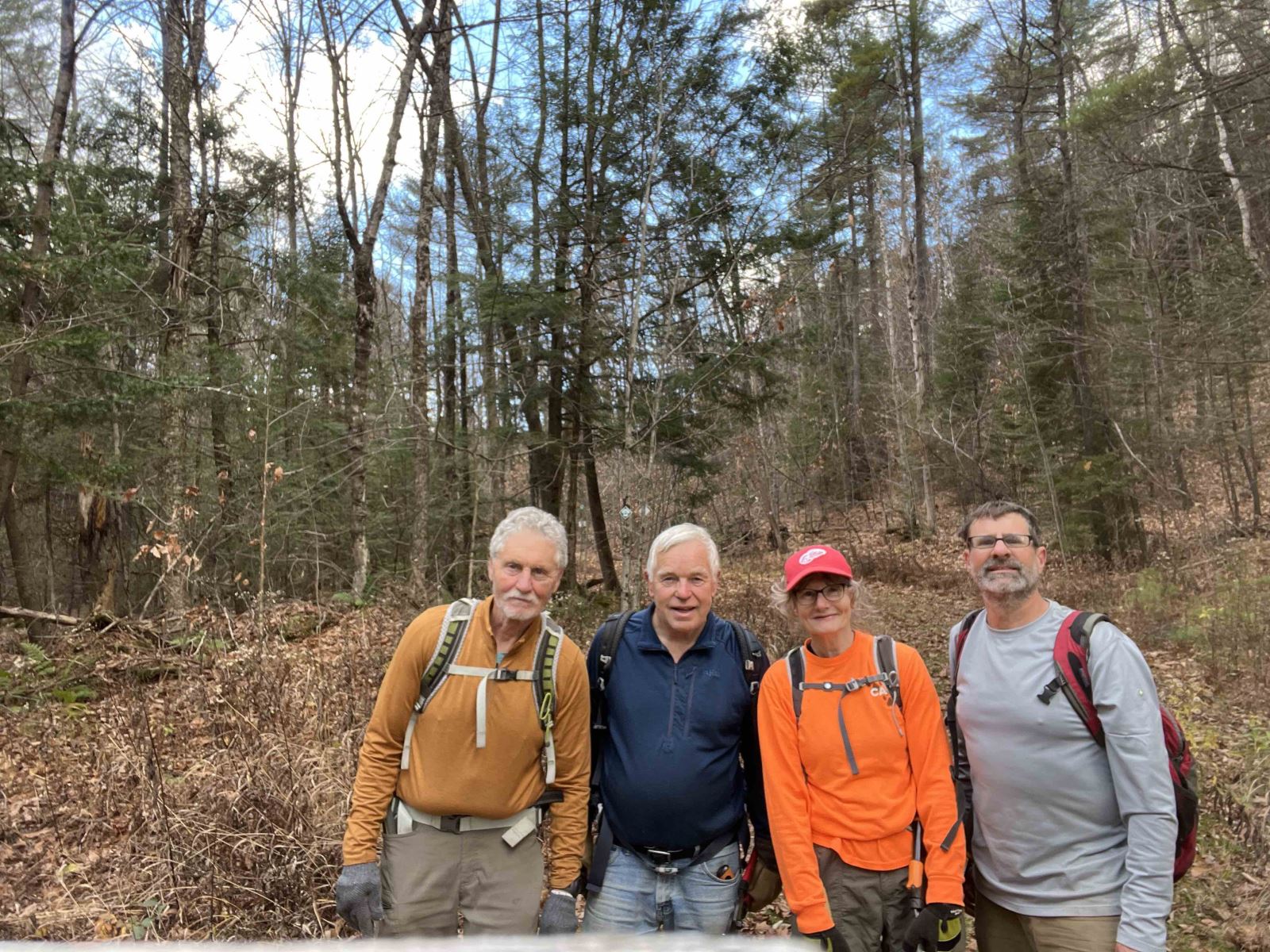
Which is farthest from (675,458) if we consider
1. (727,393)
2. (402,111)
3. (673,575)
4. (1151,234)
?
(1151,234)

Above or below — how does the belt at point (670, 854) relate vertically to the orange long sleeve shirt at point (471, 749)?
below

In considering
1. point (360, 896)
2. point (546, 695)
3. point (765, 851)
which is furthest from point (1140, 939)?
point (360, 896)

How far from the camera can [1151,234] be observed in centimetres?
1661

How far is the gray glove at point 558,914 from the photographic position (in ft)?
8.73

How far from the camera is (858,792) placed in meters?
2.50

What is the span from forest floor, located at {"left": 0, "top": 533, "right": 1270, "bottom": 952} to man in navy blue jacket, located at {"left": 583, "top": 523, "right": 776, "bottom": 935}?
688mm

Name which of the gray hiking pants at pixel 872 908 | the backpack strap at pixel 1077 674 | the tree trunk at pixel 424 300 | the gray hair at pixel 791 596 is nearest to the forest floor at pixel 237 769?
the gray hair at pixel 791 596

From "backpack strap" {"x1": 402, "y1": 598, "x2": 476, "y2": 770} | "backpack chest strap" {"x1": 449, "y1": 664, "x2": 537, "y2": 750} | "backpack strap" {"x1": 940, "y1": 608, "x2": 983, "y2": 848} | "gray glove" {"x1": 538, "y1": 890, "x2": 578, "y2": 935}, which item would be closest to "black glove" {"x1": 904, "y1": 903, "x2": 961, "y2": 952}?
"backpack strap" {"x1": 940, "y1": 608, "x2": 983, "y2": 848}

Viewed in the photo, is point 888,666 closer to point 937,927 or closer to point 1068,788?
point 1068,788

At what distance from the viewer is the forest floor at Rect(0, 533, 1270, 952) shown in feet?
13.2

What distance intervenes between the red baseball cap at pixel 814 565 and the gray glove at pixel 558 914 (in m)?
1.36

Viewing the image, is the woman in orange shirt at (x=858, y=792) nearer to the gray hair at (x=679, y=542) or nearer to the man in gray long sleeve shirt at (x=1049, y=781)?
the man in gray long sleeve shirt at (x=1049, y=781)

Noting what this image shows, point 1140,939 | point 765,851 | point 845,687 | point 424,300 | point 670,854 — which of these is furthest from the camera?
point 424,300

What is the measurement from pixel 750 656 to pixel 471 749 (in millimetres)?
1067
